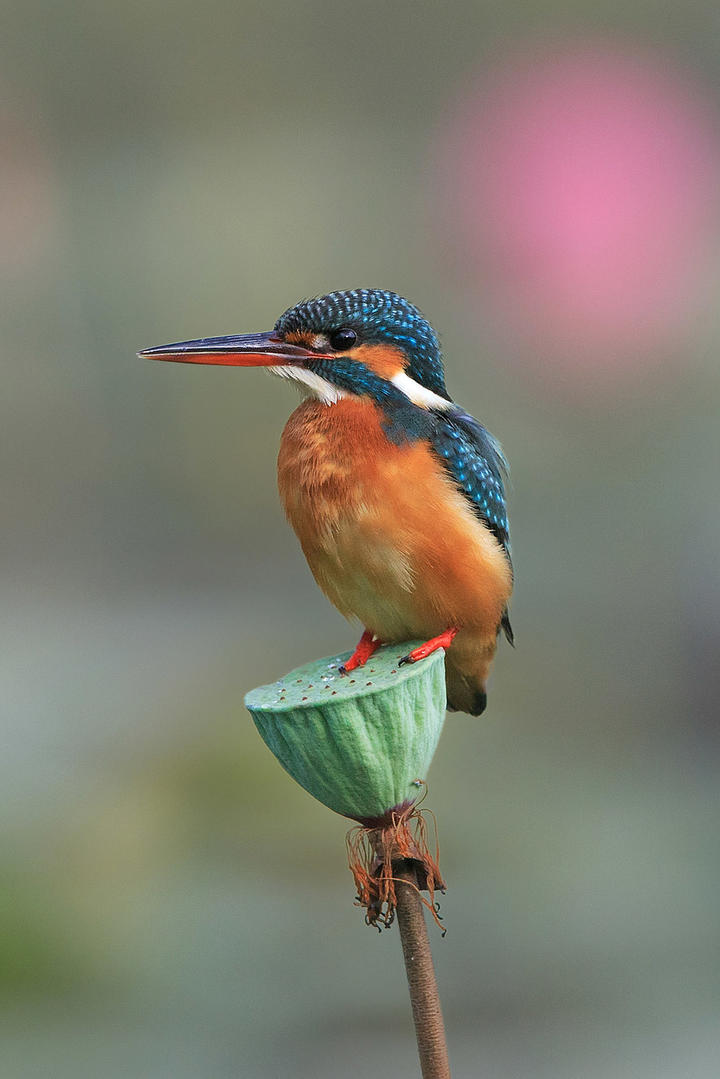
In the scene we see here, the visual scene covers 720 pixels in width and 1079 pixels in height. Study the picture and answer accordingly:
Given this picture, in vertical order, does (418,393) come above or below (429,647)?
above

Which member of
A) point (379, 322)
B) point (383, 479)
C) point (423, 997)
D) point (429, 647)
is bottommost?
point (423, 997)

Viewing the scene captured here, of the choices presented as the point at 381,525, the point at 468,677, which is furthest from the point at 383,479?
the point at 468,677

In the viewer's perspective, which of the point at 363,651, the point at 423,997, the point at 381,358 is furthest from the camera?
the point at 381,358

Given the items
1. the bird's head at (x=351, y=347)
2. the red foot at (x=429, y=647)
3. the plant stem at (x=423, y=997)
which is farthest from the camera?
the bird's head at (x=351, y=347)

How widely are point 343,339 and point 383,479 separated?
0.10 metres

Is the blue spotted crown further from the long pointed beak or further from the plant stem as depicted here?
the plant stem

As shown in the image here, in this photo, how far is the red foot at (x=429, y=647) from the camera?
555 millimetres

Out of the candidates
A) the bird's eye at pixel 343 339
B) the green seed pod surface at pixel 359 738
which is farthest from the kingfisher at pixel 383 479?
the green seed pod surface at pixel 359 738

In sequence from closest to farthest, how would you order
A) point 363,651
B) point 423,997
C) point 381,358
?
point 423,997 < point 363,651 < point 381,358

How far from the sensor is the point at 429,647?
24.9 inches

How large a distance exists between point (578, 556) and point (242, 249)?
3.29 ft

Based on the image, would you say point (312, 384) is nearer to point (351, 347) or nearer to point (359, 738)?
point (351, 347)

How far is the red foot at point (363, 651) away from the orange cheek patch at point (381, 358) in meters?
0.18

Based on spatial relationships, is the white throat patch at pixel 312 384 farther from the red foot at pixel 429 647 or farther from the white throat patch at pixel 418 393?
the red foot at pixel 429 647
